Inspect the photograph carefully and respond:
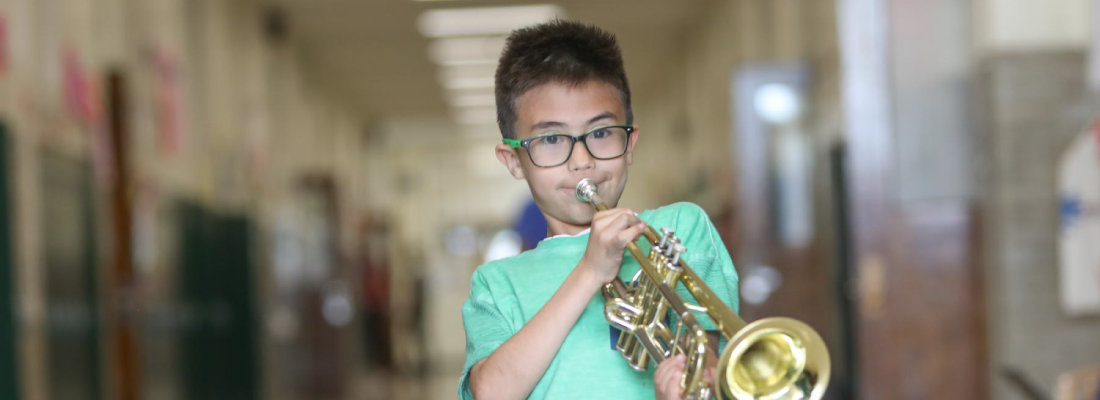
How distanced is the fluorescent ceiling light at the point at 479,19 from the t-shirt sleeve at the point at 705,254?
27.2 ft

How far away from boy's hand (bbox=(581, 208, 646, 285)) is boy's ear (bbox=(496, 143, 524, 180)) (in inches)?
5.2

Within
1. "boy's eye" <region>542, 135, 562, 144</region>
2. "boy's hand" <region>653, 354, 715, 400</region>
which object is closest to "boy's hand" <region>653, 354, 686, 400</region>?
"boy's hand" <region>653, 354, 715, 400</region>

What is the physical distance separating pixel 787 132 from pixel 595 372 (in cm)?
584

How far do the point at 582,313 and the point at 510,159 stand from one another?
17 cm

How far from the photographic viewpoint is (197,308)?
7.37 metres

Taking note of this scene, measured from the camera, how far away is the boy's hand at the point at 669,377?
0.99 metres

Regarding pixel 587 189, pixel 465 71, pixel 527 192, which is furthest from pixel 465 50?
pixel 587 189

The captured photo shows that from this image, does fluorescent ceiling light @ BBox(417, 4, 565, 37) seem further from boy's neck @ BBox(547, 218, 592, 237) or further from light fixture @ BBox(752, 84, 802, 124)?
boy's neck @ BBox(547, 218, 592, 237)

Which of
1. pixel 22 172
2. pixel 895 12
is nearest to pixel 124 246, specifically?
pixel 22 172

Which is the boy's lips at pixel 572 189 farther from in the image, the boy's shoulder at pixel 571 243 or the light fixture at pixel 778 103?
the light fixture at pixel 778 103

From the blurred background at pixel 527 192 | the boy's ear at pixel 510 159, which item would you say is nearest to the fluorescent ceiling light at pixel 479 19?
the blurred background at pixel 527 192

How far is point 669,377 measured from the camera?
1.00m

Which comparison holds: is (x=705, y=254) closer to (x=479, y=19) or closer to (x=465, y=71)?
(x=479, y=19)

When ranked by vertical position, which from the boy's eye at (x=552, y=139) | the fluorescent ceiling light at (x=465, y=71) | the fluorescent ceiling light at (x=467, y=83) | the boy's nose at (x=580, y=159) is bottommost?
the boy's nose at (x=580, y=159)
